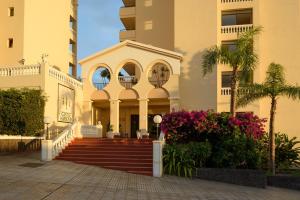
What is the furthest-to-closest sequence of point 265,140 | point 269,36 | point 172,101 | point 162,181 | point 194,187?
1. point 269,36
2. point 172,101
3. point 265,140
4. point 162,181
5. point 194,187

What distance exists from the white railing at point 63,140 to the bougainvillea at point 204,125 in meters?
5.90

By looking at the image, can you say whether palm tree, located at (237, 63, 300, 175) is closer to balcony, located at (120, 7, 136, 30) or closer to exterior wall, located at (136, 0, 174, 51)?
exterior wall, located at (136, 0, 174, 51)

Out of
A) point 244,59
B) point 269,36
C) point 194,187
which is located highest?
point 269,36

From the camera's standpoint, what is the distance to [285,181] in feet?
64.5

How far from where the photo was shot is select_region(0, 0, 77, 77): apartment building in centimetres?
3312

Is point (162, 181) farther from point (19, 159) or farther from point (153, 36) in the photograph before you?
point (153, 36)

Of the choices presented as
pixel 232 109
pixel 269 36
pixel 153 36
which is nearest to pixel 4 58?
pixel 153 36

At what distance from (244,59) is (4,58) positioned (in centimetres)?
1976

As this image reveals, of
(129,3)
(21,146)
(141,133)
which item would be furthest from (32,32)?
(21,146)

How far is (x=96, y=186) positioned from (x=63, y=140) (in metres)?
8.61

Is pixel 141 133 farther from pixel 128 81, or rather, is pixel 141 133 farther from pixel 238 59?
pixel 238 59

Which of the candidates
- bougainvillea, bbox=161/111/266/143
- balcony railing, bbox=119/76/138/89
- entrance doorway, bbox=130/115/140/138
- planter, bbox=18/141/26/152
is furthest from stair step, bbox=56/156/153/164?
entrance doorway, bbox=130/115/140/138

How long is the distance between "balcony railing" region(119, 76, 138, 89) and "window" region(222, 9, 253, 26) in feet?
30.5

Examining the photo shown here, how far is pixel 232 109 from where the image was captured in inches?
956
